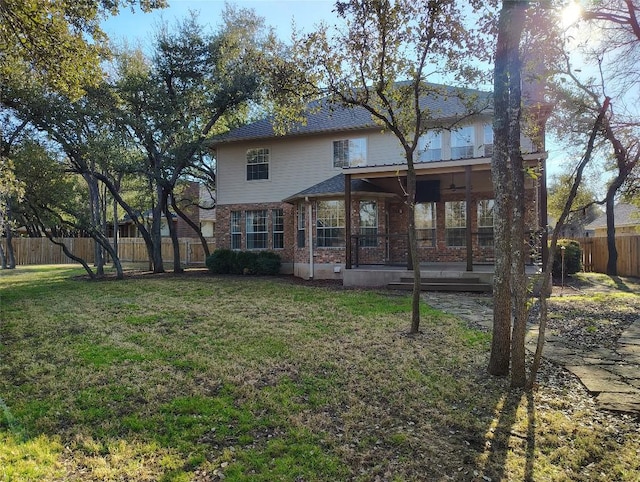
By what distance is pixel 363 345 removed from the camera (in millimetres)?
5805

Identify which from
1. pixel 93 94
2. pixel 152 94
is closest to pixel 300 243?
pixel 152 94

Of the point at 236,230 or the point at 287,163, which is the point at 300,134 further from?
the point at 236,230

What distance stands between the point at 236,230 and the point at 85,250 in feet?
57.2

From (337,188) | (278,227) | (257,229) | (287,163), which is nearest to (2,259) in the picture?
(257,229)

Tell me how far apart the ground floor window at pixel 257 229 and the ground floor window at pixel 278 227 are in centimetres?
37

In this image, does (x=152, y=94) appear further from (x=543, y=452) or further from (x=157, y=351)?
(x=543, y=452)

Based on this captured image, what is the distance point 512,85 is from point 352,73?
3.22 meters

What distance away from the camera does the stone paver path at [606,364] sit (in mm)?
3957

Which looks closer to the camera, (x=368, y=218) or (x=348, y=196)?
(x=348, y=196)

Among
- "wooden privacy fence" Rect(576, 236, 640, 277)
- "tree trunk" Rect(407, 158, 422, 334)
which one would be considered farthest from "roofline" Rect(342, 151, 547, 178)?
"wooden privacy fence" Rect(576, 236, 640, 277)

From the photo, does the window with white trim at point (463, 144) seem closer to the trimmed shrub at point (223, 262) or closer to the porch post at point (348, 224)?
the porch post at point (348, 224)

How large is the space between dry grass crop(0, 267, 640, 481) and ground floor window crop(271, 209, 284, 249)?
31.2 ft

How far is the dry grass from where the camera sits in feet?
9.63

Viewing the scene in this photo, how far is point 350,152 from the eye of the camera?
15250 millimetres
